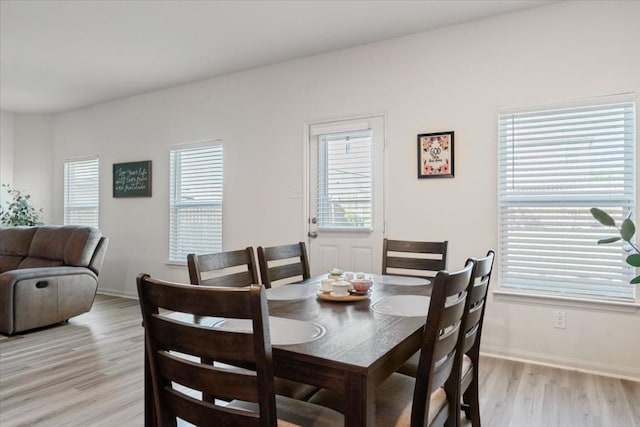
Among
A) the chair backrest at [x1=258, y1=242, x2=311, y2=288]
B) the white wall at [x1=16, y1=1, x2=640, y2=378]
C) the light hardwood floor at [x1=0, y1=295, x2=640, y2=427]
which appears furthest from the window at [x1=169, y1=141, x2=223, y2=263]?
the chair backrest at [x1=258, y1=242, x2=311, y2=288]

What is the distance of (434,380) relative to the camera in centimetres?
127

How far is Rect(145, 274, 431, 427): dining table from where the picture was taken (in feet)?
3.50

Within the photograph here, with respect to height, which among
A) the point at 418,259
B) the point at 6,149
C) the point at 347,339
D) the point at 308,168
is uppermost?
the point at 6,149

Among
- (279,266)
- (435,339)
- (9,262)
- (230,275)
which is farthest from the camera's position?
(9,262)

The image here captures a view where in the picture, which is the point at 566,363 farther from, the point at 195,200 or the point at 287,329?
the point at 195,200

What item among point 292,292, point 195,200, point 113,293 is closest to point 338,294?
point 292,292

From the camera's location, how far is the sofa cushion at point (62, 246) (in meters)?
4.20

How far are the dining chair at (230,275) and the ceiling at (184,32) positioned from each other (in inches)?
77.7

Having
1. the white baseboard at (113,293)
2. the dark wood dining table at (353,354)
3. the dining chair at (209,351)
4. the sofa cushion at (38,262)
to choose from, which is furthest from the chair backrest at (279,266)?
the white baseboard at (113,293)

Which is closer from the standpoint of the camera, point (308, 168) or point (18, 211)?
point (308, 168)

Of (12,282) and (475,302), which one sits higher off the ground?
(475,302)

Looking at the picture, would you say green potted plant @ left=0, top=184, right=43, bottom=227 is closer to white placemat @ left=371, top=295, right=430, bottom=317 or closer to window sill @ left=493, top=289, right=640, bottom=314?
white placemat @ left=371, top=295, right=430, bottom=317

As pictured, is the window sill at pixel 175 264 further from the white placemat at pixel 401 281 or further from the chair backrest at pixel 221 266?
the white placemat at pixel 401 281

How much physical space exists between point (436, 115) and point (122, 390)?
3077 mm
